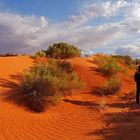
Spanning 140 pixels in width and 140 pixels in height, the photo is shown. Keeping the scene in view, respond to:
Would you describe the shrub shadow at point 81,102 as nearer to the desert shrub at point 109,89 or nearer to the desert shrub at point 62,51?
the desert shrub at point 109,89

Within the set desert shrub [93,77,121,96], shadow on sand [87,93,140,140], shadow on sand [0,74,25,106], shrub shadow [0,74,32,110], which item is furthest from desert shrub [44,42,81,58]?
shadow on sand [87,93,140,140]

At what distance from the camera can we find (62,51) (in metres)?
32.9

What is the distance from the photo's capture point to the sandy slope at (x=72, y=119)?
12.8 m

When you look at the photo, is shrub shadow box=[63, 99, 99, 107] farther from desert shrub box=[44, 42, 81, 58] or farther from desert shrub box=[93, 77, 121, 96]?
desert shrub box=[44, 42, 81, 58]

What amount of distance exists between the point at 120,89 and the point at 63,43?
11498 mm

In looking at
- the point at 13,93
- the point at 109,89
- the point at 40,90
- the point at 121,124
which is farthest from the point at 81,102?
the point at 121,124

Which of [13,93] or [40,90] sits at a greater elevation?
[40,90]

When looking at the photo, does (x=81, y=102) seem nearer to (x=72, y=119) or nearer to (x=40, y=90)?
(x=40, y=90)

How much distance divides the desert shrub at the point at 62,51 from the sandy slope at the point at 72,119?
37.1ft

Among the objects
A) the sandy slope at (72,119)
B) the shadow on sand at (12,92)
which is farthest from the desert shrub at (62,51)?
the shadow on sand at (12,92)

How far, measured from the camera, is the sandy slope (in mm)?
12773

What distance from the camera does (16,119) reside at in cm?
1440

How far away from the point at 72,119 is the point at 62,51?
711 inches

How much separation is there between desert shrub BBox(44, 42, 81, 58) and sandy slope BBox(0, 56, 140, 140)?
445 inches
